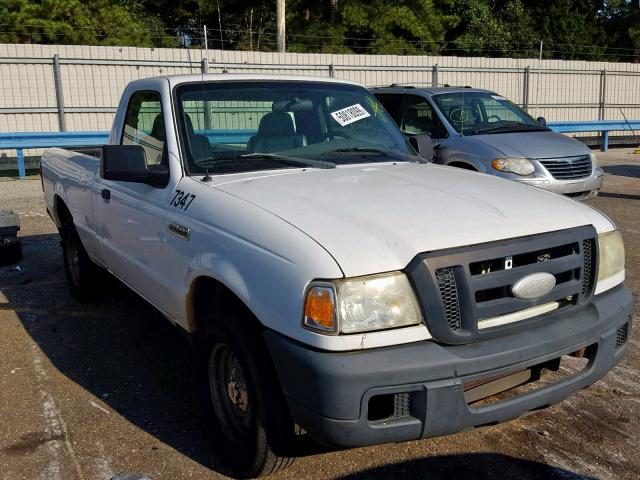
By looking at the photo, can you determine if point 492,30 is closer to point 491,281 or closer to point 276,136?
point 276,136

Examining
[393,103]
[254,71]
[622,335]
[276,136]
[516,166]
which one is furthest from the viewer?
[254,71]

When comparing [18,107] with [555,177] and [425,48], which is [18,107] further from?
[425,48]

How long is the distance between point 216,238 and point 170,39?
26.7 meters

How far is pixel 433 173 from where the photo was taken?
397 cm

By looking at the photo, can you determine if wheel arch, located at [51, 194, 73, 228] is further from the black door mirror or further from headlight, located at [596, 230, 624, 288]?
headlight, located at [596, 230, 624, 288]

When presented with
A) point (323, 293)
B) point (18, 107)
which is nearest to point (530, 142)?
point (323, 293)

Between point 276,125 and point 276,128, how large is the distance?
0.09 feet

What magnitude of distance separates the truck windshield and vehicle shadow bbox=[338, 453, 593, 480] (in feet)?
5.55

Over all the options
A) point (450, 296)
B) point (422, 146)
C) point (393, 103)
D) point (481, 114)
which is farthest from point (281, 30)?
point (450, 296)

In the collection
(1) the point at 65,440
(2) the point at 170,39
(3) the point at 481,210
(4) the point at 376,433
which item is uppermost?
(2) the point at 170,39

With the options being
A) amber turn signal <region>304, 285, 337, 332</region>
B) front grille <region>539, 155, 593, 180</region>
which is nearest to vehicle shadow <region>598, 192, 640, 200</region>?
front grille <region>539, 155, 593, 180</region>

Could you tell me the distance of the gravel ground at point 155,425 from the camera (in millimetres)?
3320

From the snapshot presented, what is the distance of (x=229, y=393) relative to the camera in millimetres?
3295

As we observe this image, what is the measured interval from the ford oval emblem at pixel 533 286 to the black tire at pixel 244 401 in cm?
107
